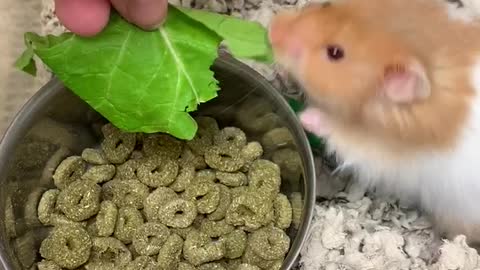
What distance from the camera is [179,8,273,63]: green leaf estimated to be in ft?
5.40

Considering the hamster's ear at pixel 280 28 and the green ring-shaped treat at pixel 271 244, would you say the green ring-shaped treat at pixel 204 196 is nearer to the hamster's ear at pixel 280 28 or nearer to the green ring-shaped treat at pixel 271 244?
the green ring-shaped treat at pixel 271 244

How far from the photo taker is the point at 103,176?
76.1 inches

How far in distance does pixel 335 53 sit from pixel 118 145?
61 centimetres

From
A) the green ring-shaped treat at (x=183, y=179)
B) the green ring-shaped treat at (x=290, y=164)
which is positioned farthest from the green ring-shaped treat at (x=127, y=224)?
the green ring-shaped treat at (x=290, y=164)

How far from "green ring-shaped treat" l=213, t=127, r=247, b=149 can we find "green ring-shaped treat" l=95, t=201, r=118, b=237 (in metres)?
0.27

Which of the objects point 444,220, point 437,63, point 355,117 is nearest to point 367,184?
point 444,220

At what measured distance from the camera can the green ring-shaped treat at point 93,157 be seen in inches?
76.7

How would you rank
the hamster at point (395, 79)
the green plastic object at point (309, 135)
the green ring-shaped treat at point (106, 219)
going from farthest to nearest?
the green plastic object at point (309, 135) < the green ring-shaped treat at point (106, 219) < the hamster at point (395, 79)

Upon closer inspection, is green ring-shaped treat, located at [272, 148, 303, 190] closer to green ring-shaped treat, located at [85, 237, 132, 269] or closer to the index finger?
green ring-shaped treat, located at [85, 237, 132, 269]

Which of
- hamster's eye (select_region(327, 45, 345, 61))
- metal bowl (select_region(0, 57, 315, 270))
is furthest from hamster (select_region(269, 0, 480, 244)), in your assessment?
metal bowl (select_region(0, 57, 315, 270))

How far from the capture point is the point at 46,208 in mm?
1897

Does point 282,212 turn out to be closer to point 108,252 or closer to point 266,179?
point 266,179

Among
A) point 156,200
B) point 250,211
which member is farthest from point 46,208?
point 250,211

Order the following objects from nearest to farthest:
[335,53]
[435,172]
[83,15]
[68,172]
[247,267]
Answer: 1. [83,15]
2. [335,53]
3. [435,172]
4. [247,267]
5. [68,172]
